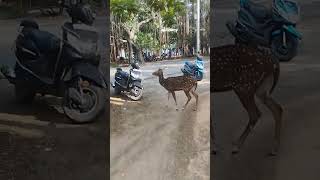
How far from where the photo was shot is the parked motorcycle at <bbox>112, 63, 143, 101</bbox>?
10.5ft

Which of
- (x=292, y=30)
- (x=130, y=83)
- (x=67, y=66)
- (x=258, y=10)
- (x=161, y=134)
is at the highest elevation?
(x=258, y=10)

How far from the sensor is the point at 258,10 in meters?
3.13

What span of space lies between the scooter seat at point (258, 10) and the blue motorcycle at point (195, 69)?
467 millimetres

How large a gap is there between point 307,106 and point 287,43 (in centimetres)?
44

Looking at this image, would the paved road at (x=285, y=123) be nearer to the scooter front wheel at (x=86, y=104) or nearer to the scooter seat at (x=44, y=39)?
the scooter front wheel at (x=86, y=104)

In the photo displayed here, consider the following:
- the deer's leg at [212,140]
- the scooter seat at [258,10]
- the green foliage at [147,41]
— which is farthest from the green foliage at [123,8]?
the deer's leg at [212,140]

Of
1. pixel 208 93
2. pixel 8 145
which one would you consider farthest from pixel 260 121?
pixel 8 145

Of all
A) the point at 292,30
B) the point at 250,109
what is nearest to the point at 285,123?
the point at 250,109

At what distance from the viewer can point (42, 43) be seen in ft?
10.7

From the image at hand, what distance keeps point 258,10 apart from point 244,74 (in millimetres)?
432

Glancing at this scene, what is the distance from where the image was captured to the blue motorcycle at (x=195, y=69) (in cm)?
317

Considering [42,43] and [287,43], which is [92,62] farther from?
[287,43]

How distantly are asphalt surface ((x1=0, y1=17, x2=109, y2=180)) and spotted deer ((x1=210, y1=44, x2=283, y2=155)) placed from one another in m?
0.80

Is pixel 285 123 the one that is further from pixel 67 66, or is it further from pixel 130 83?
pixel 67 66
